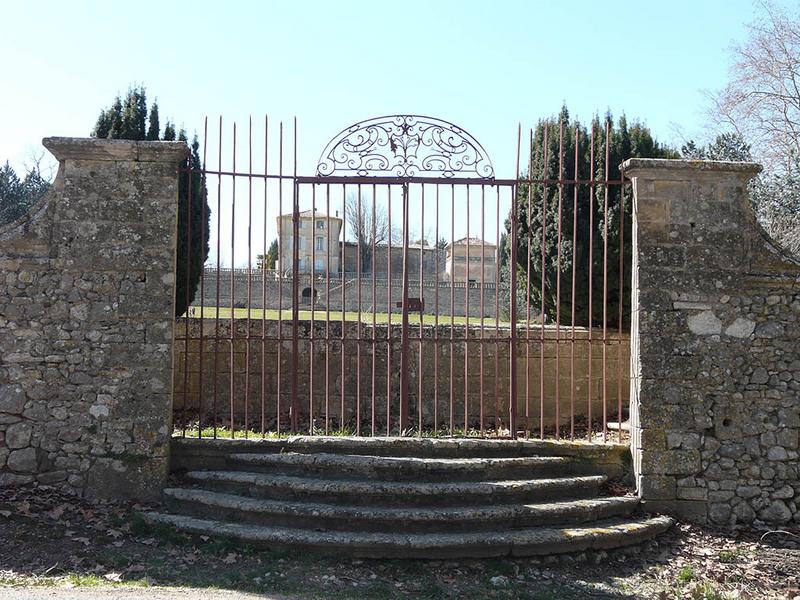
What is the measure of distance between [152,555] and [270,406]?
3.26 m

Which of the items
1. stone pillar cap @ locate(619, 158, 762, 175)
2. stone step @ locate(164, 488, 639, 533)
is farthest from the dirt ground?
stone pillar cap @ locate(619, 158, 762, 175)

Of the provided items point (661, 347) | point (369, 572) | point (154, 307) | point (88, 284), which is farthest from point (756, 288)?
point (88, 284)

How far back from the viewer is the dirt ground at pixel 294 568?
4.53 metres

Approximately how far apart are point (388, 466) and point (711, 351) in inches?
118

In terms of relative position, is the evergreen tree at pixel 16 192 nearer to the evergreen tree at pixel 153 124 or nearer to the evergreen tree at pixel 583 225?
the evergreen tree at pixel 153 124

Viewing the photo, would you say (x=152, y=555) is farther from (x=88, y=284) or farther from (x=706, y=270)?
(x=706, y=270)

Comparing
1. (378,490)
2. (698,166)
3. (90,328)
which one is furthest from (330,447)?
(698,166)

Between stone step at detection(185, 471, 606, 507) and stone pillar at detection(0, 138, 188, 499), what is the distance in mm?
750

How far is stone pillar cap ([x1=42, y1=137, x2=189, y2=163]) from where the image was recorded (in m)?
5.87

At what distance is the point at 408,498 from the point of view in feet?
18.0

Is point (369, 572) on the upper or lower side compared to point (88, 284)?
lower

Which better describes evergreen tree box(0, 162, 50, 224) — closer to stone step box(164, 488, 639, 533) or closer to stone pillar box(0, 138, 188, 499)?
stone pillar box(0, 138, 188, 499)

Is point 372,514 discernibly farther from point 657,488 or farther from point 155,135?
point 155,135

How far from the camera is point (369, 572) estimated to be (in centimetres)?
488
